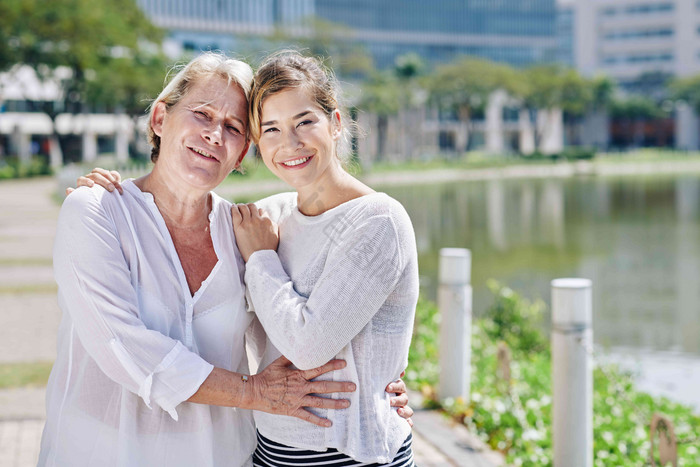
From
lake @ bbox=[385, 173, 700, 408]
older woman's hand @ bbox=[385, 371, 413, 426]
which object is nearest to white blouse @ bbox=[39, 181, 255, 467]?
older woman's hand @ bbox=[385, 371, 413, 426]

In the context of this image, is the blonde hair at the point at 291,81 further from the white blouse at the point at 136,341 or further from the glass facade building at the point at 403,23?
the glass facade building at the point at 403,23

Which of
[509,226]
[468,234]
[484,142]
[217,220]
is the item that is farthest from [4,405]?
[484,142]

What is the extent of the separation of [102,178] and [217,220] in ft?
1.13

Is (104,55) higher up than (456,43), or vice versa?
(456,43)

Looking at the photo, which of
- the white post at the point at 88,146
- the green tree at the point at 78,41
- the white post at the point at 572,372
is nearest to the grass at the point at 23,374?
the white post at the point at 572,372

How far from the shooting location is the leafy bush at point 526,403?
200 inches

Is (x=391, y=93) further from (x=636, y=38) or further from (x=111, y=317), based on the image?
(x=111, y=317)

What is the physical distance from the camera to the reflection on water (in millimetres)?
11633

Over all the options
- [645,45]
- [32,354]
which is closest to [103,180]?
A: [32,354]

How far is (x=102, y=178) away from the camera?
92.9 inches

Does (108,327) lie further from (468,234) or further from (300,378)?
(468,234)

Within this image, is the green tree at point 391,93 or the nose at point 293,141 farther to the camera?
the green tree at point 391,93

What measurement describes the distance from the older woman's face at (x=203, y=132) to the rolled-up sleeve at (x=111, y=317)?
0.27m

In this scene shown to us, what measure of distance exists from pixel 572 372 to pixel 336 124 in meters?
2.36
